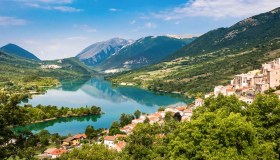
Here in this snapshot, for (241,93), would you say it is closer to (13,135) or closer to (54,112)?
(13,135)

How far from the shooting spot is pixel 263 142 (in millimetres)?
24578

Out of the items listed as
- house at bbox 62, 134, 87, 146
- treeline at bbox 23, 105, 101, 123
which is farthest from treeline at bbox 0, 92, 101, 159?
treeline at bbox 23, 105, 101, 123

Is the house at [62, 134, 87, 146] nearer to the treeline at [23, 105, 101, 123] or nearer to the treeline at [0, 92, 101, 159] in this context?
the treeline at [23, 105, 101, 123]

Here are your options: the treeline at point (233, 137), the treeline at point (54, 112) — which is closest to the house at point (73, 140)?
the treeline at point (54, 112)

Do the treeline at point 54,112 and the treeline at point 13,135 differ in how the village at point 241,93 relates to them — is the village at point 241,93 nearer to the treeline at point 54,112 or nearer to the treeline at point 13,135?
the treeline at point 13,135

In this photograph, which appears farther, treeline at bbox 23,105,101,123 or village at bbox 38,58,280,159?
treeline at bbox 23,105,101,123

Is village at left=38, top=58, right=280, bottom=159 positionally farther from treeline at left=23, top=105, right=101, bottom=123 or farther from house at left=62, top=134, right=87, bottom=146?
treeline at left=23, top=105, right=101, bottom=123

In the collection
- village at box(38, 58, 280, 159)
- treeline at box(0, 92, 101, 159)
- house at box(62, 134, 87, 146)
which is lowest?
house at box(62, 134, 87, 146)

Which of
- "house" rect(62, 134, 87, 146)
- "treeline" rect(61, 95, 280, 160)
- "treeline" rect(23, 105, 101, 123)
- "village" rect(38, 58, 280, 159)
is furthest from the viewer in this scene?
"treeline" rect(23, 105, 101, 123)

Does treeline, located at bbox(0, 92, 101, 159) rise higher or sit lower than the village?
higher

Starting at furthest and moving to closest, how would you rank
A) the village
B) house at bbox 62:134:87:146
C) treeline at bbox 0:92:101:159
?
house at bbox 62:134:87:146
the village
treeline at bbox 0:92:101:159

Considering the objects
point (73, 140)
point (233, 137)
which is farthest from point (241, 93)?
point (233, 137)

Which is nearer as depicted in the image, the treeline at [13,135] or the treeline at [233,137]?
the treeline at [13,135]

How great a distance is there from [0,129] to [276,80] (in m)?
49.9
